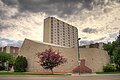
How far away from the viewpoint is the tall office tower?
16725cm

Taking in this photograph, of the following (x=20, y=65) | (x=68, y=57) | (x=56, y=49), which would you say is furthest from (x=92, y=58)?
(x=20, y=65)

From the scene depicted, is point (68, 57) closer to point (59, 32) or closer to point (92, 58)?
point (92, 58)

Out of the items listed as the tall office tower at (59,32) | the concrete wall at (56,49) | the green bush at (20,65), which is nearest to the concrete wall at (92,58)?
the concrete wall at (56,49)

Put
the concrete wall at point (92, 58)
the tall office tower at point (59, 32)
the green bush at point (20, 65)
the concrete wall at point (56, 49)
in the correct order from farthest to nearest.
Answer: the tall office tower at point (59, 32) < the concrete wall at point (92, 58) < the green bush at point (20, 65) < the concrete wall at point (56, 49)

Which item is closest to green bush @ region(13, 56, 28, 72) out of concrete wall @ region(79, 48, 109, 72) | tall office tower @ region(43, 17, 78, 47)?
concrete wall @ region(79, 48, 109, 72)

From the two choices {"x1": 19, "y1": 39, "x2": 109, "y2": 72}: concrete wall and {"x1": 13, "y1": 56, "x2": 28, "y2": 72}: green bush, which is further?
{"x1": 13, "y1": 56, "x2": 28, "y2": 72}: green bush

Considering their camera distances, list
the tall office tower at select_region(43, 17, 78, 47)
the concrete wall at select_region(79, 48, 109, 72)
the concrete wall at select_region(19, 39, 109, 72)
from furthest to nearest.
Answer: the tall office tower at select_region(43, 17, 78, 47) → the concrete wall at select_region(79, 48, 109, 72) → the concrete wall at select_region(19, 39, 109, 72)

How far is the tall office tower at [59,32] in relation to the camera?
549 ft

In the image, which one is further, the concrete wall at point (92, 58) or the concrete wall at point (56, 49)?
the concrete wall at point (92, 58)

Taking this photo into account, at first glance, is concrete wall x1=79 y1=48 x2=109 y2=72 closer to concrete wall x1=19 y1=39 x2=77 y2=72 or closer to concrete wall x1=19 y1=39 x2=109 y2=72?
concrete wall x1=19 y1=39 x2=109 y2=72

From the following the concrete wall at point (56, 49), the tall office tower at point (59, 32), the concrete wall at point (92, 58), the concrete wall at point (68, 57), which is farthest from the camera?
the tall office tower at point (59, 32)

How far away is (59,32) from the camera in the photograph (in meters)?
175

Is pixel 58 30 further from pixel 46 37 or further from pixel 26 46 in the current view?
pixel 26 46

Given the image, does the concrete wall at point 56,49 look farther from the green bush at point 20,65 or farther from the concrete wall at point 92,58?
the concrete wall at point 92,58
